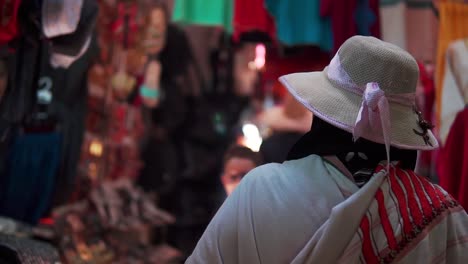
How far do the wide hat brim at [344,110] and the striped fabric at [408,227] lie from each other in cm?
8

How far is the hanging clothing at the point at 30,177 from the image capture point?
319cm

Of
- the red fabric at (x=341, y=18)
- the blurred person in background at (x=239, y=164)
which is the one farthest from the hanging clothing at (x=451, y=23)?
the blurred person in background at (x=239, y=164)

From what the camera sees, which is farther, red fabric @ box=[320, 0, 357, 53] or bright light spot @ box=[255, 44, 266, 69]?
bright light spot @ box=[255, 44, 266, 69]

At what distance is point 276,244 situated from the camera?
1445 millimetres

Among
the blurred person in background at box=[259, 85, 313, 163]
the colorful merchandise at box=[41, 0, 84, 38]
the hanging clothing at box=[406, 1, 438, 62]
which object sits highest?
the colorful merchandise at box=[41, 0, 84, 38]

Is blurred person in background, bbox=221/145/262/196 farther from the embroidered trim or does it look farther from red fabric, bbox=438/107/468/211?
the embroidered trim

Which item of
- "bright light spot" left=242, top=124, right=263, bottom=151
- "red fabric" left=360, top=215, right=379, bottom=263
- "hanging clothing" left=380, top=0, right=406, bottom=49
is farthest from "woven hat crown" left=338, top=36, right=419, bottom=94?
"hanging clothing" left=380, top=0, right=406, bottom=49

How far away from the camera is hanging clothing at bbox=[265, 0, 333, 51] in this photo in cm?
331

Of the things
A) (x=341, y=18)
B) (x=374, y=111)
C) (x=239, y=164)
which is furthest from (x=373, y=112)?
(x=341, y=18)

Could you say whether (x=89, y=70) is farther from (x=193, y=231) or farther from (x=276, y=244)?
(x=276, y=244)

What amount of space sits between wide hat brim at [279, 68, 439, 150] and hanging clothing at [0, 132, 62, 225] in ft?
6.49

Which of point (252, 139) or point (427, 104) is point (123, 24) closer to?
point (252, 139)

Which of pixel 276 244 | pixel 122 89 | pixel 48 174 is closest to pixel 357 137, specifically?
pixel 276 244

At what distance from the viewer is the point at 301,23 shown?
334cm
